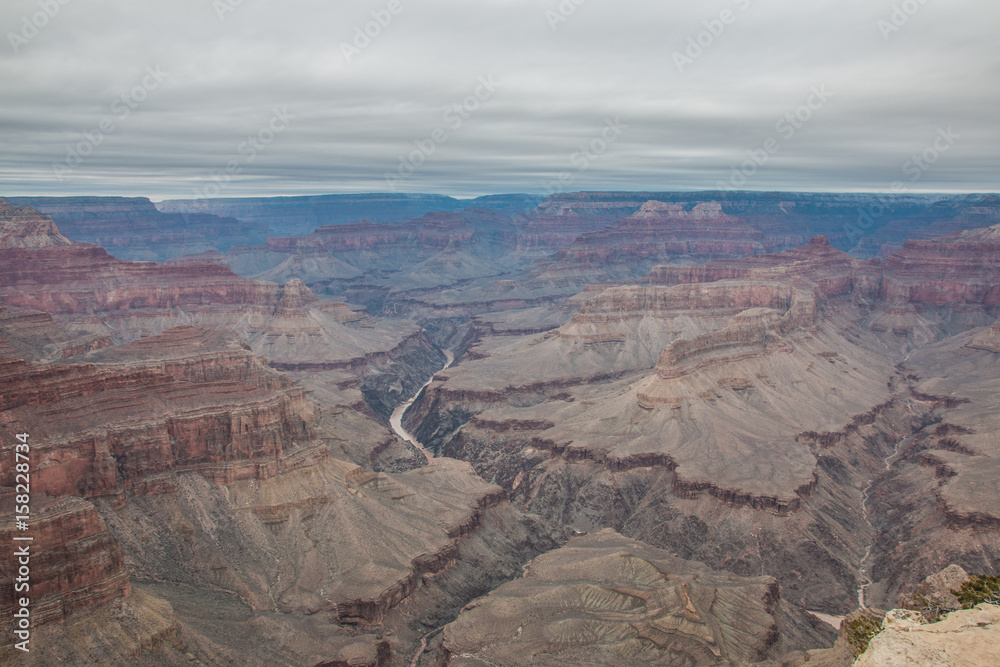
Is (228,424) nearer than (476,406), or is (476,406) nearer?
(228,424)

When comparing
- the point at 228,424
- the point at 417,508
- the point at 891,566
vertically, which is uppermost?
the point at 228,424

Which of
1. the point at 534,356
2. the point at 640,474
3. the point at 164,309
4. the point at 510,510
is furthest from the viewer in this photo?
the point at 164,309

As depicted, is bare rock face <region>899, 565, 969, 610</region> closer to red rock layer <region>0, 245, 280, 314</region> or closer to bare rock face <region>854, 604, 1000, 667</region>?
bare rock face <region>854, 604, 1000, 667</region>

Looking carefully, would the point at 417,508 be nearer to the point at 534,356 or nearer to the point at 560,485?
the point at 560,485

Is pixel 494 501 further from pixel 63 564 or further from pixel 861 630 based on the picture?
pixel 861 630

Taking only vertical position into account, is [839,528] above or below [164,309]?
below

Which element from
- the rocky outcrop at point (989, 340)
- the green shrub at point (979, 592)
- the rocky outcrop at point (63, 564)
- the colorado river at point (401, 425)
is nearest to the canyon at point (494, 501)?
the rocky outcrop at point (63, 564)

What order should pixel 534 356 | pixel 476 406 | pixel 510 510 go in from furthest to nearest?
pixel 534 356 → pixel 476 406 → pixel 510 510

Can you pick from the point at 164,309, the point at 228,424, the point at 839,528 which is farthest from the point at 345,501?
the point at 164,309
